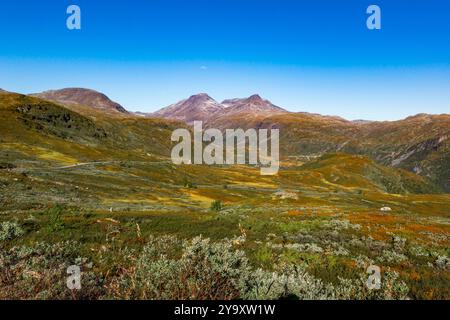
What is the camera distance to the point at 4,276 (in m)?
11.6

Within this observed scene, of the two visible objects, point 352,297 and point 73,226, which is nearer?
point 352,297

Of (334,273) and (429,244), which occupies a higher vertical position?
(334,273)

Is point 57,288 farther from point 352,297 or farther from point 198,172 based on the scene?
point 198,172

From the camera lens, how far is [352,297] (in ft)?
41.4

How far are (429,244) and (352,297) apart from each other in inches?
801

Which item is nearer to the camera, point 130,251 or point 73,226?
point 130,251
